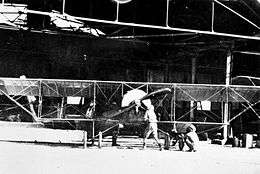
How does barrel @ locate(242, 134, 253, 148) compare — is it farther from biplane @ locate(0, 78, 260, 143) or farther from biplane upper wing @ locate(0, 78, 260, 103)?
biplane upper wing @ locate(0, 78, 260, 103)

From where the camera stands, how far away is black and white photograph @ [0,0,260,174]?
13555mm

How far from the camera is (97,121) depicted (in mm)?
14680

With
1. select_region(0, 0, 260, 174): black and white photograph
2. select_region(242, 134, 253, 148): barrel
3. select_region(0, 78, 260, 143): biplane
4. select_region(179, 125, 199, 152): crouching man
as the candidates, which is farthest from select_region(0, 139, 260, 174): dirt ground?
select_region(242, 134, 253, 148): barrel

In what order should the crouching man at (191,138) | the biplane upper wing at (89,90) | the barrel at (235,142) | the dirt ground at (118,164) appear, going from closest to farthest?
the dirt ground at (118,164) < the crouching man at (191,138) < the biplane upper wing at (89,90) < the barrel at (235,142)

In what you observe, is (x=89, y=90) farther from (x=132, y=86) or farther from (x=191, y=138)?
(x=132, y=86)

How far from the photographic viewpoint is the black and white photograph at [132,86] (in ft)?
44.5

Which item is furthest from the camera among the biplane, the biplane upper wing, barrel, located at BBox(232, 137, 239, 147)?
barrel, located at BBox(232, 137, 239, 147)

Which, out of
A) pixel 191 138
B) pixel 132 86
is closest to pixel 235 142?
pixel 191 138

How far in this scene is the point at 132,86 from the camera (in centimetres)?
2056

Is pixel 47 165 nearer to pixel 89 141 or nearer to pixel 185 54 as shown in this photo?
pixel 89 141

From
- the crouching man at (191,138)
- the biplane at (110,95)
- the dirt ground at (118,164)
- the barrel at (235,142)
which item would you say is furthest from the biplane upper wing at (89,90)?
the dirt ground at (118,164)

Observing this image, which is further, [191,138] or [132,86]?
[132,86]

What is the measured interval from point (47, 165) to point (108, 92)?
22.3 feet

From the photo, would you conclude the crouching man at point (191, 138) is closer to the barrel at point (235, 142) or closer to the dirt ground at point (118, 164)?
the dirt ground at point (118, 164)
